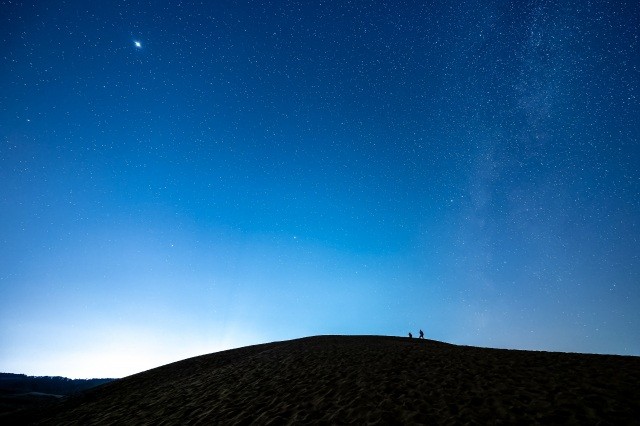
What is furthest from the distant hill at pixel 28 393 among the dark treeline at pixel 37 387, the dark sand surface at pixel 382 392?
the dark sand surface at pixel 382 392

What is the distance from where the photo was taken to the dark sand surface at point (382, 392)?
847 centimetres

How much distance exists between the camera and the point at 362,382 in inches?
465

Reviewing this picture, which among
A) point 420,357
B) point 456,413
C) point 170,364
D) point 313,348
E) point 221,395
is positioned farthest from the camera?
point 170,364

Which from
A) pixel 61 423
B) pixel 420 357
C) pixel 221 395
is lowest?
pixel 61 423

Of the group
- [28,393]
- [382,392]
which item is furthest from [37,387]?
[382,392]

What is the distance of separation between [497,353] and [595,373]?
15.3 feet

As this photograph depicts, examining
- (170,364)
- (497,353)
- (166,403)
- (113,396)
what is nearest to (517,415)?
(497,353)

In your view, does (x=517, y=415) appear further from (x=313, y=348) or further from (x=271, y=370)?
(x=313, y=348)

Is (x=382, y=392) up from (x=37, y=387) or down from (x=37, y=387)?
up

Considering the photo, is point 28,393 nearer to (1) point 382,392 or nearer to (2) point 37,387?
(2) point 37,387

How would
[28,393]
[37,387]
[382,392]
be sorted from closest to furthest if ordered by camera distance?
1. [382,392]
2. [28,393]
3. [37,387]

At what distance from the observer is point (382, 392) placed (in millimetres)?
10539

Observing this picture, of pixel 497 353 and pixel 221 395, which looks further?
pixel 497 353

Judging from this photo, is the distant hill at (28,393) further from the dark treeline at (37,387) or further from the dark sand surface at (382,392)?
the dark sand surface at (382,392)
